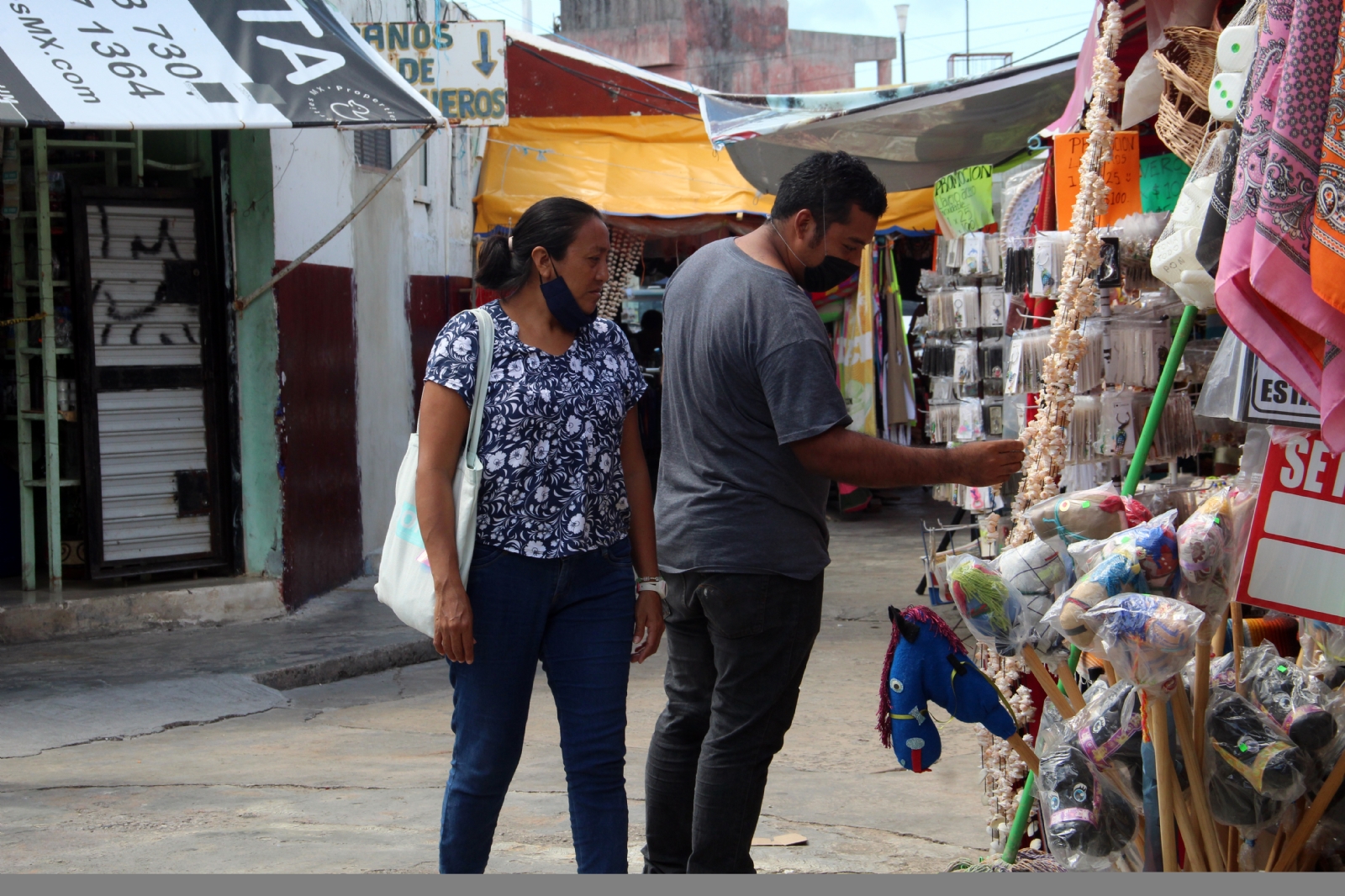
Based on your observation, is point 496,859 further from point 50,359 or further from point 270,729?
point 50,359

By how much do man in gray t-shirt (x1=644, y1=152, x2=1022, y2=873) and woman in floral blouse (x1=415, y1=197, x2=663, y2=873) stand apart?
0.61ft

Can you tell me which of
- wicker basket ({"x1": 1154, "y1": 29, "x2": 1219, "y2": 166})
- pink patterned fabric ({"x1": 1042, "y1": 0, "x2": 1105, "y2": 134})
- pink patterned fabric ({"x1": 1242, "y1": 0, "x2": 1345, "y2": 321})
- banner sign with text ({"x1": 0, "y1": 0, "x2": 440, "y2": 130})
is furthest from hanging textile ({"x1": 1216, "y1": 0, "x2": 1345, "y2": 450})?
banner sign with text ({"x1": 0, "y1": 0, "x2": 440, "y2": 130})

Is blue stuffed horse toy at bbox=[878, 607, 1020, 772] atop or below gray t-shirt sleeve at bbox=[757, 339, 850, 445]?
below

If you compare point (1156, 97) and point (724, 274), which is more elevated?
point (1156, 97)

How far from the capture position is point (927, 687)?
2.67m

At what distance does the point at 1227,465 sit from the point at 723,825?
1966mm

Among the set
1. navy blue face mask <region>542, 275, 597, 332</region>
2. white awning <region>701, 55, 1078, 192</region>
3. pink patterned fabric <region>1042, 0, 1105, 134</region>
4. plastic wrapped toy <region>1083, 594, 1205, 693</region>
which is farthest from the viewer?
white awning <region>701, 55, 1078, 192</region>

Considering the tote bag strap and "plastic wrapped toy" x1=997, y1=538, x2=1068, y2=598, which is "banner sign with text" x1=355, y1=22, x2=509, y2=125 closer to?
the tote bag strap

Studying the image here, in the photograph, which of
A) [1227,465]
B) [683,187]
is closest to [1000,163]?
[683,187]

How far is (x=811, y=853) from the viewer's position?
3.75 metres

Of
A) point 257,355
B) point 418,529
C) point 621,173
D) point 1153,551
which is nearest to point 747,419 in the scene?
point 418,529

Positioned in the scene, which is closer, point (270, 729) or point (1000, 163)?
point (270, 729)

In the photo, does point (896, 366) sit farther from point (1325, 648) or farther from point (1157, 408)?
point (1325, 648)

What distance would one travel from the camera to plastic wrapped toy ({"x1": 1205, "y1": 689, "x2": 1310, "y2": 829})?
7.90 ft
